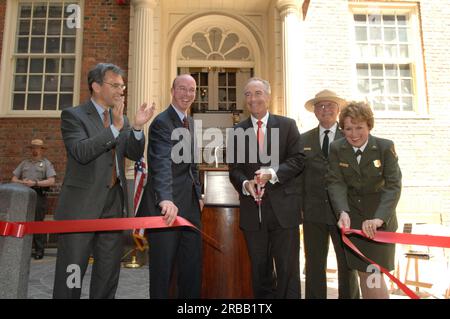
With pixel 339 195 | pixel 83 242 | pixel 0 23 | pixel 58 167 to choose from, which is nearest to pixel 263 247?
pixel 339 195

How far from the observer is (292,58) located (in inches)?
279

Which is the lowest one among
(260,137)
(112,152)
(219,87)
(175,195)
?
(175,195)

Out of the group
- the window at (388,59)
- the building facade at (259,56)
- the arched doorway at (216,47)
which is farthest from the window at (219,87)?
the window at (388,59)

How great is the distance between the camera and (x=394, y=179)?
2469mm

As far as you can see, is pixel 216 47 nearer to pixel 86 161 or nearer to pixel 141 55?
pixel 141 55

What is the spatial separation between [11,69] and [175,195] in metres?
7.22

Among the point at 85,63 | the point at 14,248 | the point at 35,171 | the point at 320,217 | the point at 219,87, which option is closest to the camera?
the point at 14,248

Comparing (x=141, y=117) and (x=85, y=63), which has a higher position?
(x=85, y=63)

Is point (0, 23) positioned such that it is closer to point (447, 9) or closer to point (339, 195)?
point (339, 195)

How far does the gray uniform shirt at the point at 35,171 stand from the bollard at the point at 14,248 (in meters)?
5.13

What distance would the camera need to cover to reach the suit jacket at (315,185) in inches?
121

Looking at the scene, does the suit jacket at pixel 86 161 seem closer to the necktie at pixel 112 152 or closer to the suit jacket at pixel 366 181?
the necktie at pixel 112 152

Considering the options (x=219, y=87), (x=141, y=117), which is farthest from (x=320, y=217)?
(x=219, y=87)

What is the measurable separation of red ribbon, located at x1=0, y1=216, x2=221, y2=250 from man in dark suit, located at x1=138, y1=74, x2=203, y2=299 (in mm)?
155
